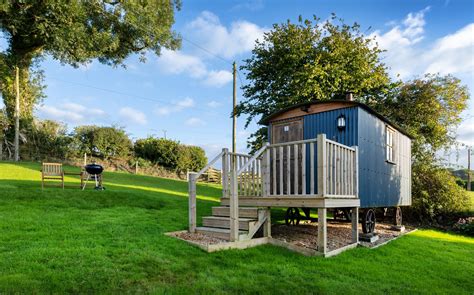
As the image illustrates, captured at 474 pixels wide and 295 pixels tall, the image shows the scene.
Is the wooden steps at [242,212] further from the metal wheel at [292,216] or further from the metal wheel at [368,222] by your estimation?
the metal wheel at [292,216]

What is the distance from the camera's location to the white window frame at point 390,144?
9035mm

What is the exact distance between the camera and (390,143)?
30.8 ft

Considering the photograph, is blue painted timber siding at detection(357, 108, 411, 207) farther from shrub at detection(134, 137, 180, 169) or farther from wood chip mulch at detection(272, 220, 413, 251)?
shrub at detection(134, 137, 180, 169)

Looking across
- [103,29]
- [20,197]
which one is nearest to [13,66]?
[103,29]

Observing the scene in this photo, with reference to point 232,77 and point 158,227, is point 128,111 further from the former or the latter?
point 158,227

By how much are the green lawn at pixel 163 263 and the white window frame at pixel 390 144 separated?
265 cm

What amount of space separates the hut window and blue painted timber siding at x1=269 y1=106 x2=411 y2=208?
181mm

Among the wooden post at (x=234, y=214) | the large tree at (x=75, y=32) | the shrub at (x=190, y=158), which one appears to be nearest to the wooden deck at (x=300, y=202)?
the wooden post at (x=234, y=214)

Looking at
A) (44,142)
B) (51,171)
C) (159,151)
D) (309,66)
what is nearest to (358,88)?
(309,66)

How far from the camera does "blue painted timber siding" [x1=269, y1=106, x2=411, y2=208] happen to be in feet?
24.5

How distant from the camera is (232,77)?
62.5ft

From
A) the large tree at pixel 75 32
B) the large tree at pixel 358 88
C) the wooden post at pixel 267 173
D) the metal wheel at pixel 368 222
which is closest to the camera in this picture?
Result: the wooden post at pixel 267 173

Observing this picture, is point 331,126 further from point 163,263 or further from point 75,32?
point 75,32

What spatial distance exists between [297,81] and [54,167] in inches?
361
